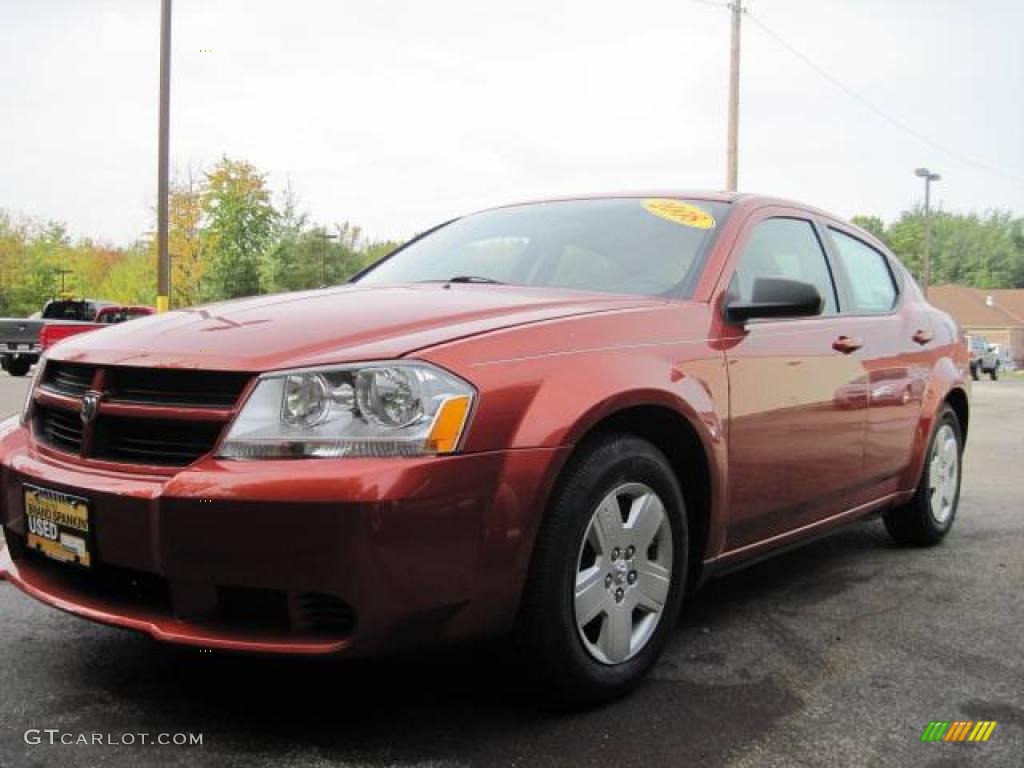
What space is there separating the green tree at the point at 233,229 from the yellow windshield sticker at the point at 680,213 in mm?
42105

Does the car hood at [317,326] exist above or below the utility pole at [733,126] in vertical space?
below

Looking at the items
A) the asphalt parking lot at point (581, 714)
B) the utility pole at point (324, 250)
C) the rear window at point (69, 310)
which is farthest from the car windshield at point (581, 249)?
the utility pole at point (324, 250)

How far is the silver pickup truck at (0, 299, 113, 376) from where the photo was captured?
65.2ft

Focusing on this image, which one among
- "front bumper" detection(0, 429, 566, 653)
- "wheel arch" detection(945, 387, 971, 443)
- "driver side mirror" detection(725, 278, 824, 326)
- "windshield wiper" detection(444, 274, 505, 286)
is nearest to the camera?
"front bumper" detection(0, 429, 566, 653)

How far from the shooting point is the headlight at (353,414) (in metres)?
2.23

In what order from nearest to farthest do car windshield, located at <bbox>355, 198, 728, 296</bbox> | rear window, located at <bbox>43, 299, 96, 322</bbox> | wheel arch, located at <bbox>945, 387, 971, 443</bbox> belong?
car windshield, located at <bbox>355, 198, 728, 296</bbox> → wheel arch, located at <bbox>945, 387, 971, 443</bbox> → rear window, located at <bbox>43, 299, 96, 322</bbox>

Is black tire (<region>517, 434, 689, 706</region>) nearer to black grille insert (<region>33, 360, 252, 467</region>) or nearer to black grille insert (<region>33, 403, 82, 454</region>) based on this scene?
black grille insert (<region>33, 360, 252, 467</region>)

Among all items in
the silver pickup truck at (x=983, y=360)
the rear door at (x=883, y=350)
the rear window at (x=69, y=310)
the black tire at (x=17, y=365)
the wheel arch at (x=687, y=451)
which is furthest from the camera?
the silver pickup truck at (x=983, y=360)

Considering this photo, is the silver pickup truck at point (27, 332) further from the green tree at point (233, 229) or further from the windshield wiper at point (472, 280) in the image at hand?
the green tree at point (233, 229)

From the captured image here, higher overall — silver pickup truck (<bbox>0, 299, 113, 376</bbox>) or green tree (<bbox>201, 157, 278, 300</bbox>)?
green tree (<bbox>201, 157, 278, 300</bbox>)

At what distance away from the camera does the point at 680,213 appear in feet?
11.8

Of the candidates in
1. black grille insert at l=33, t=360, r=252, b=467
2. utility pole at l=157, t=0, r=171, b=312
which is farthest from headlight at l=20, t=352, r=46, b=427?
utility pole at l=157, t=0, r=171, b=312

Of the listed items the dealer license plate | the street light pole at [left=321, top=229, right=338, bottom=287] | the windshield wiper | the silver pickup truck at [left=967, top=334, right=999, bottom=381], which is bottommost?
the silver pickup truck at [left=967, top=334, right=999, bottom=381]

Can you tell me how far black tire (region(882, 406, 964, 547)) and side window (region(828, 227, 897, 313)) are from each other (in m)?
0.68
